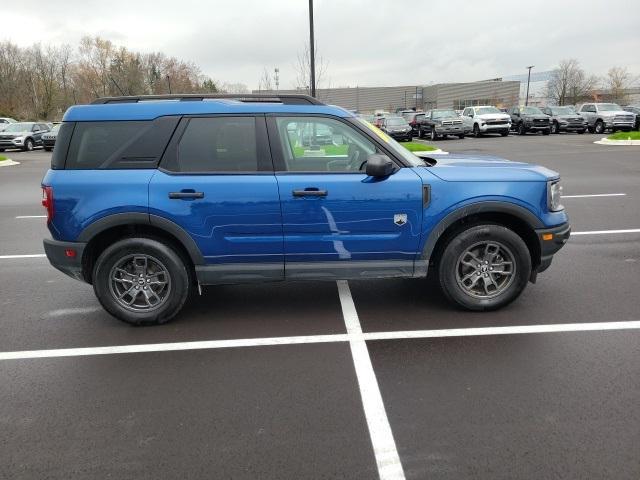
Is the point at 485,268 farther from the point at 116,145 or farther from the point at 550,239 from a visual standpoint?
the point at 116,145

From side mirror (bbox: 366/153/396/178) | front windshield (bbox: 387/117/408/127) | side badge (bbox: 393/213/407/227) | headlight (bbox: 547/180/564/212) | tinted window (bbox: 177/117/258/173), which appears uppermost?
tinted window (bbox: 177/117/258/173)

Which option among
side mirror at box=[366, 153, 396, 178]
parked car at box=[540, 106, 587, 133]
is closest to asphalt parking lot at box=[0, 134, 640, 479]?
side mirror at box=[366, 153, 396, 178]

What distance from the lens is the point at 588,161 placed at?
57.0 feet

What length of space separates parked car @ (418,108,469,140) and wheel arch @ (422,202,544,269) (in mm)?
29133

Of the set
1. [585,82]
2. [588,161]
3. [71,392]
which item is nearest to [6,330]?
[71,392]

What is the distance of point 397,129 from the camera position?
30797mm

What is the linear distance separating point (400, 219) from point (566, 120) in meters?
32.9

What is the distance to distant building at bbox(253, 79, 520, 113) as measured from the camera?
9550 cm

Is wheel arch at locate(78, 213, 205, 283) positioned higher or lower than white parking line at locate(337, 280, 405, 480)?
higher

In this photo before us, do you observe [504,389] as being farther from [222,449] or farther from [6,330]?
[6,330]

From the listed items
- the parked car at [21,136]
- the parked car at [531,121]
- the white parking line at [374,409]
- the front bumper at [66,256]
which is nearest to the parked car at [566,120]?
the parked car at [531,121]

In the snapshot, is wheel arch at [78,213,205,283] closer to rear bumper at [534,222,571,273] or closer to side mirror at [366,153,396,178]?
side mirror at [366,153,396,178]

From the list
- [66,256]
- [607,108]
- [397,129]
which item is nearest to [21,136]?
[397,129]

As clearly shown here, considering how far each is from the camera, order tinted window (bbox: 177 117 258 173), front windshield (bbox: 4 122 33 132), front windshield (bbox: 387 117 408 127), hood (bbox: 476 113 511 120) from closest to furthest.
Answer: tinted window (bbox: 177 117 258 173), front windshield (bbox: 4 122 33 132), front windshield (bbox: 387 117 408 127), hood (bbox: 476 113 511 120)
